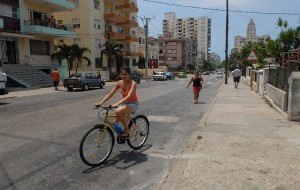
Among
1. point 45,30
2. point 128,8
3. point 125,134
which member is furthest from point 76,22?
point 125,134

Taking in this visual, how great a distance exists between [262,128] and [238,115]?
232 cm

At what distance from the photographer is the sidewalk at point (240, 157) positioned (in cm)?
473

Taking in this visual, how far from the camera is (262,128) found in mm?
8688

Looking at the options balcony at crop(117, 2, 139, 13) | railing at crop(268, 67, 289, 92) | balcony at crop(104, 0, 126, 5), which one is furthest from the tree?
balcony at crop(117, 2, 139, 13)

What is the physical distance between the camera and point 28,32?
30.9 metres

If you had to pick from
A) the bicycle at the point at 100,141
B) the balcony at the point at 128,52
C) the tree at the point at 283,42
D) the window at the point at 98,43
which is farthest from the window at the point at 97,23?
the bicycle at the point at 100,141

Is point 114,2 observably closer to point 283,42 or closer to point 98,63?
point 98,63

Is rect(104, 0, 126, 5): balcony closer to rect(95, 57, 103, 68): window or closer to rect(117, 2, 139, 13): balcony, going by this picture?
rect(117, 2, 139, 13): balcony

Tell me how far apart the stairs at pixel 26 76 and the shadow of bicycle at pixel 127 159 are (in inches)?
886

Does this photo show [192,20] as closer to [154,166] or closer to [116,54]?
[116,54]

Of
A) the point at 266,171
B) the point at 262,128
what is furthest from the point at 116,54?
the point at 266,171

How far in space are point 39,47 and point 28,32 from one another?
3072 millimetres

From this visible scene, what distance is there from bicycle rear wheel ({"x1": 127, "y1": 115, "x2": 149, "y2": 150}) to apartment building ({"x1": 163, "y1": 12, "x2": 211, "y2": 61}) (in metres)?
169

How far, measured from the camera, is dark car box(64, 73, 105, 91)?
25547mm
